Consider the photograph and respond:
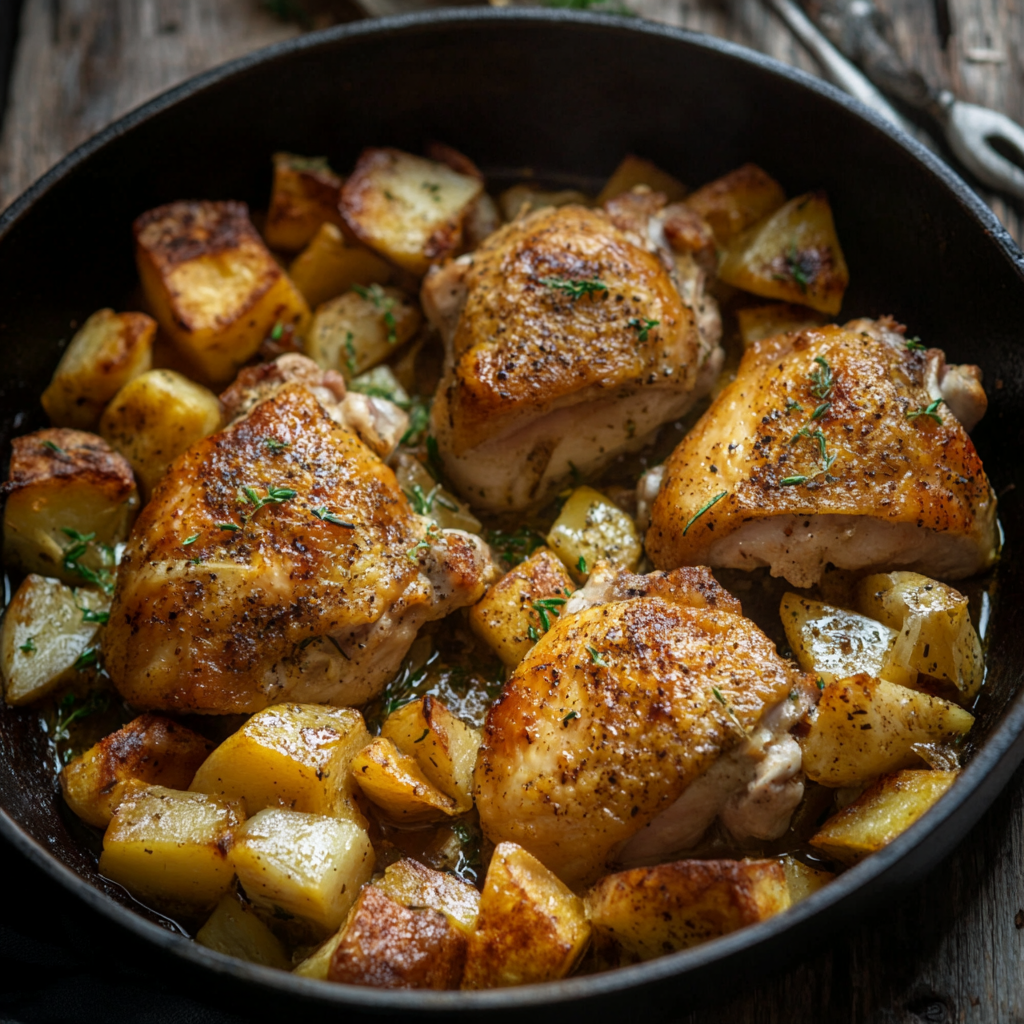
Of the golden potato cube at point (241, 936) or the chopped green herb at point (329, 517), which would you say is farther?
the chopped green herb at point (329, 517)

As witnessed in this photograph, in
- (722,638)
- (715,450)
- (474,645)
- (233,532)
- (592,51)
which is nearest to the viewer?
(722,638)

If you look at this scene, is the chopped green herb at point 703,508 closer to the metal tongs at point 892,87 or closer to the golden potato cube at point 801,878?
the golden potato cube at point 801,878

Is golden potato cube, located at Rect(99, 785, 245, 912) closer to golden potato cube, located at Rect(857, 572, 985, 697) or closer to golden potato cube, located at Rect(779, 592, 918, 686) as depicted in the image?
golden potato cube, located at Rect(779, 592, 918, 686)

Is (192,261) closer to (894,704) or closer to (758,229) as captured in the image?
(758,229)

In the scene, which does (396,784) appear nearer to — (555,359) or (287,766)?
(287,766)

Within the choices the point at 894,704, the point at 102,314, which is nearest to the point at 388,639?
the point at 894,704

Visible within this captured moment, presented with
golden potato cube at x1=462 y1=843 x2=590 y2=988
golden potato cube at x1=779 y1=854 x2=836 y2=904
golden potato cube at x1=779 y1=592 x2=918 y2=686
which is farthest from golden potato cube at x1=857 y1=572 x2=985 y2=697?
golden potato cube at x1=462 y1=843 x2=590 y2=988

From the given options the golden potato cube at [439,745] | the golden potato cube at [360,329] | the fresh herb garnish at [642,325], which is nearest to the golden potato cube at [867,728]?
the golden potato cube at [439,745]
